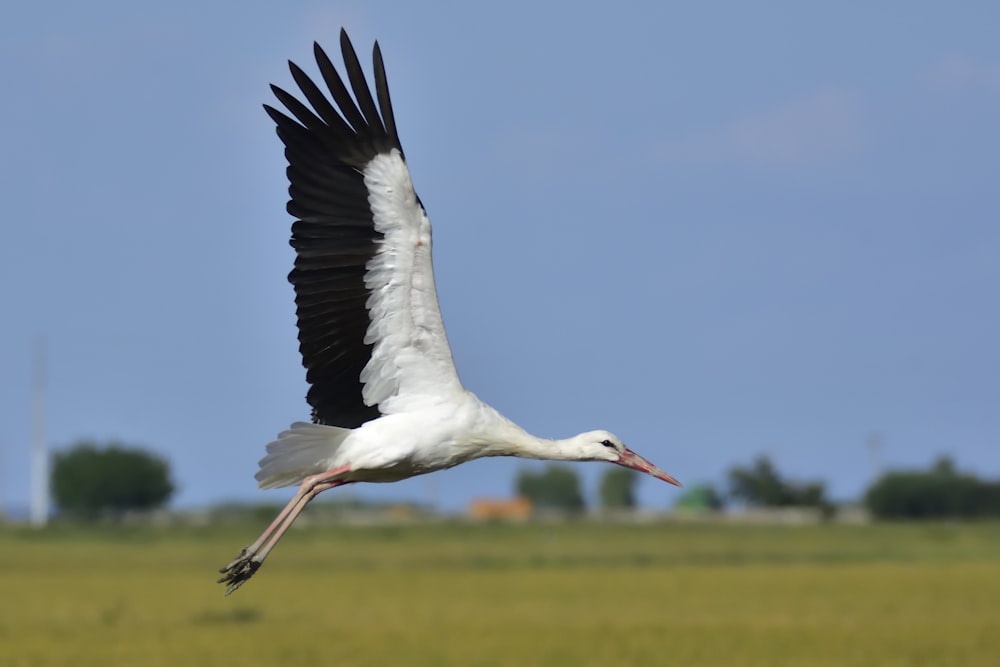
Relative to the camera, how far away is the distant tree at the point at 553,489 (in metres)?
171

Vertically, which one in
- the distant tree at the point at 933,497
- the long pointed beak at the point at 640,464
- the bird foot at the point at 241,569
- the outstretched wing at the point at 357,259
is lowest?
the bird foot at the point at 241,569

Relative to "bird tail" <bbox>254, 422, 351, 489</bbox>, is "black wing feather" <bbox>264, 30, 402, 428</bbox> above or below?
above

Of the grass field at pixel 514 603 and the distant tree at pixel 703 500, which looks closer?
the grass field at pixel 514 603

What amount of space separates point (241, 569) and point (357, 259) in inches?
80.9

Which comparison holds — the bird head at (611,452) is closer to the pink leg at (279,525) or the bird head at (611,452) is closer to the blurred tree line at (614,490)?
the pink leg at (279,525)

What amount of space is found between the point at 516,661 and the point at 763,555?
4083cm

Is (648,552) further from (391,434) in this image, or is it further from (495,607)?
(391,434)

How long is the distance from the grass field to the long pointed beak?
17446mm

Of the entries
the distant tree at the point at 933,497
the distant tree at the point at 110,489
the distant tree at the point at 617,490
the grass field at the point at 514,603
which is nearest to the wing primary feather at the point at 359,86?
the grass field at the point at 514,603

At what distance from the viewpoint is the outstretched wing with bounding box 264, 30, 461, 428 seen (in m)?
10.3

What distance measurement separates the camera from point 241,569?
9.87 meters

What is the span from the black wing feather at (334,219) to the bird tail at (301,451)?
1.20 feet

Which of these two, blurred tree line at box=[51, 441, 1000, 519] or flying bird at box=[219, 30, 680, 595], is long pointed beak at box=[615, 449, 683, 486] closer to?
flying bird at box=[219, 30, 680, 595]

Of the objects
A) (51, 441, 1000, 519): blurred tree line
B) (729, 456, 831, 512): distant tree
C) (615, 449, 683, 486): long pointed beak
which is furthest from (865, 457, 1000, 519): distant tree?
(615, 449, 683, 486): long pointed beak
